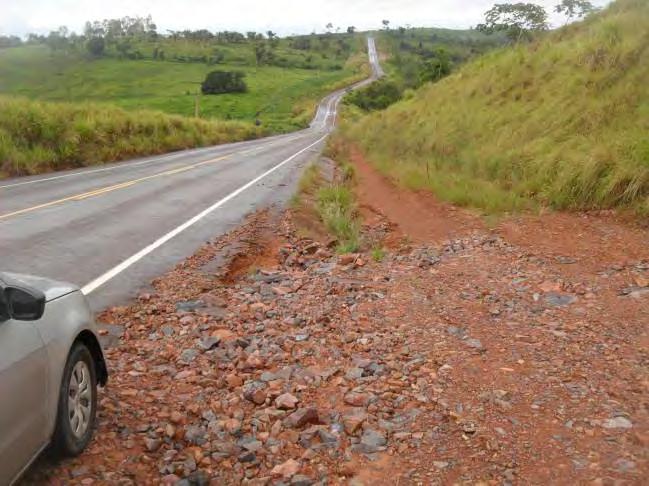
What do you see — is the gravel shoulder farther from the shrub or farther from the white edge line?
the shrub

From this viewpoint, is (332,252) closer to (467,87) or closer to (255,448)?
(255,448)

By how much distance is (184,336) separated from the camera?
6062mm

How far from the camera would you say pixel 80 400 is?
12.6 ft

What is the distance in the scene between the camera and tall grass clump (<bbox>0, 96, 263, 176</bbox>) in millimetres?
20016

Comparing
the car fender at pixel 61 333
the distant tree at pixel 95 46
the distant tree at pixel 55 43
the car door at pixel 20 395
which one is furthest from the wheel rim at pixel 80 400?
the distant tree at pixel 95 46

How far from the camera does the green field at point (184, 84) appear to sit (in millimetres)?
42431

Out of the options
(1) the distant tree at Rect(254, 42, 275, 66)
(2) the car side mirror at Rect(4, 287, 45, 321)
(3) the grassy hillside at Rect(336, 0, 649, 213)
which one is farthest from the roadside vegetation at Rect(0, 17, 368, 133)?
(2) the car side mirror at Rect(4, 287, 45, 321)

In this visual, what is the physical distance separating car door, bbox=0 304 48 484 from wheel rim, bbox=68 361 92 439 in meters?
0.39

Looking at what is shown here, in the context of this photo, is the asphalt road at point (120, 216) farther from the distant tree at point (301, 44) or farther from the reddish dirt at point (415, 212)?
the distant tree at point (301, 44)

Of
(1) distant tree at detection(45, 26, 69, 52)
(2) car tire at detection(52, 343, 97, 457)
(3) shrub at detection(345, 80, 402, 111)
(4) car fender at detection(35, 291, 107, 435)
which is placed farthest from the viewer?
(3) shrub at detection(345, 80, 402, 111)

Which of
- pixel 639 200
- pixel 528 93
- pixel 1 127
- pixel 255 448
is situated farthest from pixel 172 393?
pixel 1 127

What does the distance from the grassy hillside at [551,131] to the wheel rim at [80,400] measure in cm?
805

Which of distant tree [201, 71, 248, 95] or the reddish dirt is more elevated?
distant tree [201, 71, 248, 95]

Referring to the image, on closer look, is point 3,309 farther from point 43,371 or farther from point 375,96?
point 375,96
